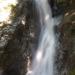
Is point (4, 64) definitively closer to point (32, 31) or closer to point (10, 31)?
point (10, 31)

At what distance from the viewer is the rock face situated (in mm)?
7827

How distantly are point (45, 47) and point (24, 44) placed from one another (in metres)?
1.11

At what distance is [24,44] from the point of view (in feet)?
28.7

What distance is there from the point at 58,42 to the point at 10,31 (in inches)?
81.7

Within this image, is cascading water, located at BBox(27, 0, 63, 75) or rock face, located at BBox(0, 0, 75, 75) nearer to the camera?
rock face, located at BBox(0, 0, 75, 75)

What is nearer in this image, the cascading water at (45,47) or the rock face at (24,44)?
Result: the rock face at (24,44)

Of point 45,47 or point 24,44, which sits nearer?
point 24,44

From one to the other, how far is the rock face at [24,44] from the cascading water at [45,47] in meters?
0.31

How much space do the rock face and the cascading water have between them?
12.1 inches

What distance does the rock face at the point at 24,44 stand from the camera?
783 cm

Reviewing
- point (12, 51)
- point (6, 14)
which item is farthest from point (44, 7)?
point (12, 51)

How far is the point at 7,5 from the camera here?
10.3m

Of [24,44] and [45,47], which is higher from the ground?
[24,44]

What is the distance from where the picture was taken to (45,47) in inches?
369
